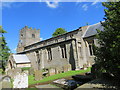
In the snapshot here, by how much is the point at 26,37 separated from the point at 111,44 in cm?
4566

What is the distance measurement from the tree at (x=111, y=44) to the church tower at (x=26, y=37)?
44831 millimetres

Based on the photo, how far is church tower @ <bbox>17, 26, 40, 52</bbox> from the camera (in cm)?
4762

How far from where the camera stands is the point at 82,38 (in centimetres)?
2258

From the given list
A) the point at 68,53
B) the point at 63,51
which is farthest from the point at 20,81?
the point at 63,51

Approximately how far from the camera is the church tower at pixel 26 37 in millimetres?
47625

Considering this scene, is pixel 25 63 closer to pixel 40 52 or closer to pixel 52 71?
pixel 40 52

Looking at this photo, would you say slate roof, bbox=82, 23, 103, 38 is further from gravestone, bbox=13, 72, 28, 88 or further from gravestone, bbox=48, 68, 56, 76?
gravestone, bbox=13, 72, 28, 88

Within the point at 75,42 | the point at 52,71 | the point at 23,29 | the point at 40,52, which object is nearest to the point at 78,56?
the point at 75,42

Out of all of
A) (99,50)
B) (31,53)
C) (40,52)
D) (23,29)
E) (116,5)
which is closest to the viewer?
(116,5)

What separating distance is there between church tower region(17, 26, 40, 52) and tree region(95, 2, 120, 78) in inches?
1765

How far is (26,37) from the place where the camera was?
47438 millimetres

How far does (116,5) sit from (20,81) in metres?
8.91

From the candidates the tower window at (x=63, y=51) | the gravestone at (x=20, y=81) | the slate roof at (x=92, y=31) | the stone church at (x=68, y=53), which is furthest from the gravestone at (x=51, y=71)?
the slate roof at (x=92, y=31)

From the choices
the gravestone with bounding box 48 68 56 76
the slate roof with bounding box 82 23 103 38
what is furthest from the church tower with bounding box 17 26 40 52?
the gravestone with bounding box 48 68 56 76
